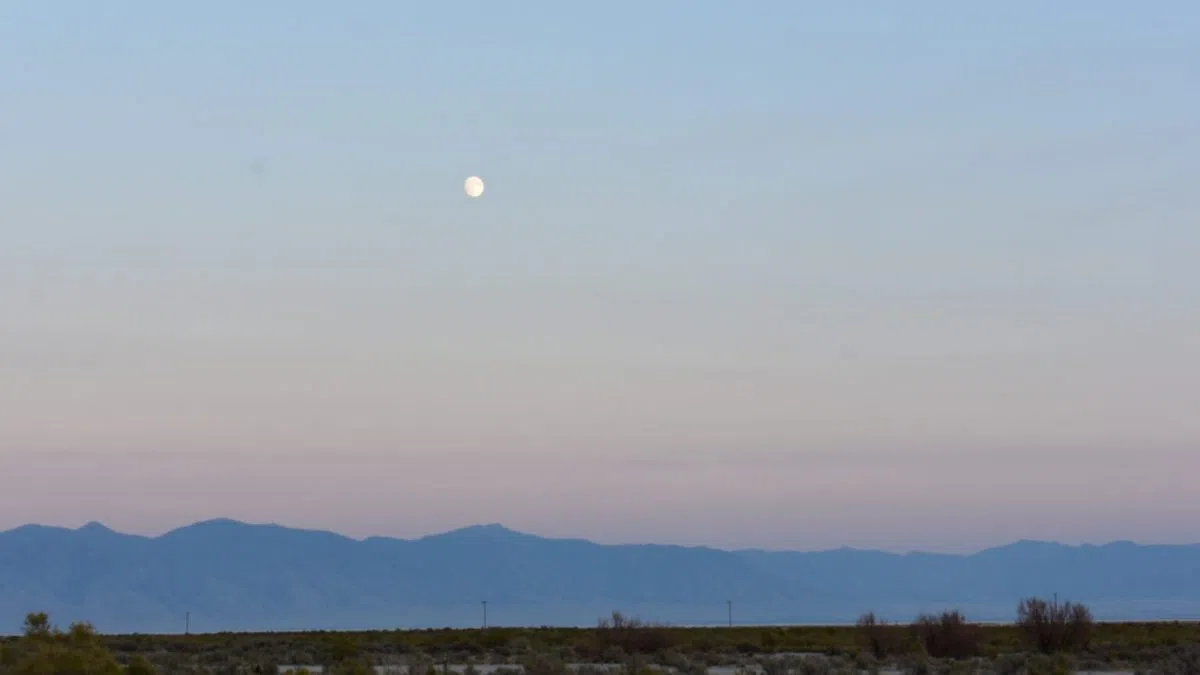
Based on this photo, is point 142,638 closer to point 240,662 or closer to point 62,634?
point 240,662

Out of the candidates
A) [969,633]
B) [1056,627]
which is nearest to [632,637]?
[969,633]

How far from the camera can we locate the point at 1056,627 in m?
53.1

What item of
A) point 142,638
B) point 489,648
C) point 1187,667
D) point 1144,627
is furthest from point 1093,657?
point 142,638

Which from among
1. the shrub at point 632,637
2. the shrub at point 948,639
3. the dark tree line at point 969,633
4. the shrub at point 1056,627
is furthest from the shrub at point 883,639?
the shrub at point 632,637

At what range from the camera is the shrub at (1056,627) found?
5288 centimetres

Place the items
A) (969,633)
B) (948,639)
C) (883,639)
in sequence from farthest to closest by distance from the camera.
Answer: (883,639) < (969,633) < (948,639)

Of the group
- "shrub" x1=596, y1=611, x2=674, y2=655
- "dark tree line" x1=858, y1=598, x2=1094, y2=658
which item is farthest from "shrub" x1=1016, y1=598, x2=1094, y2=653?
"shrub" x1=596, y1=611, x2=674, y2=655

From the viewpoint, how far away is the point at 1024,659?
151 feet

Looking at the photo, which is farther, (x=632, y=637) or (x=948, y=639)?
(x=632, y=637)

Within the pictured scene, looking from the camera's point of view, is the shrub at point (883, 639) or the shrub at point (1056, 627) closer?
the shrub at point (1056, 627)

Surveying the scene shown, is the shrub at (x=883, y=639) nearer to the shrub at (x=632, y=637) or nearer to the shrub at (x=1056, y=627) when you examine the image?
the shrub at (x=1056, y=627)

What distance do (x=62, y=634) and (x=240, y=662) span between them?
21.3 m

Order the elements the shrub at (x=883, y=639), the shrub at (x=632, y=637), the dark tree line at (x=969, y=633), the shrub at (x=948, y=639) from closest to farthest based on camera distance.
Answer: the shrub at (x=948, y=639), the dark tree line at (x=969, y=633), the shrub at (x=883, y=639), the shrub at (x=632, y=637)

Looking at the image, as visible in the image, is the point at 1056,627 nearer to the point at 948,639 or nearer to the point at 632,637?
the point at 948,639
